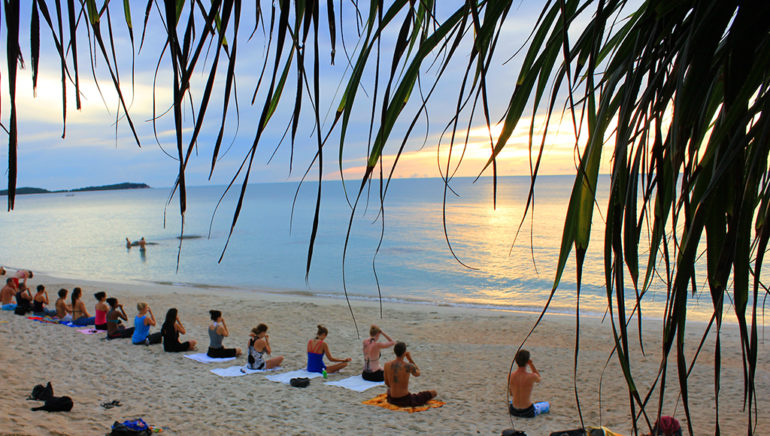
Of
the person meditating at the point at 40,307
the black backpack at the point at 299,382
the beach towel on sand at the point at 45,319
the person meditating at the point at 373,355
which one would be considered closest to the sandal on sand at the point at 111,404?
the black backpack at the point at 299,382

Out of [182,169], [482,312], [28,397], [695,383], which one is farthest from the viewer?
[482,312]

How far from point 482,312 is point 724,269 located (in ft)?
56.0

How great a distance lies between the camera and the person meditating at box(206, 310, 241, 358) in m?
9.38

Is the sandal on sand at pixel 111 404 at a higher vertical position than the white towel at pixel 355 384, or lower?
higher

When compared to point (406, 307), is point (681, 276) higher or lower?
higher

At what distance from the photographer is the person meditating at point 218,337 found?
938 centimetres

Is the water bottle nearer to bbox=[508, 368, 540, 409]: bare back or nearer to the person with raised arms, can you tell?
bbox=[508, 368, 540, 409]: bare back

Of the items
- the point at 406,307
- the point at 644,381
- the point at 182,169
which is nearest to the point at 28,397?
the point at 182,169

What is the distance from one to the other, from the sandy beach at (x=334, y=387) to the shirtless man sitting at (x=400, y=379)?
0.22m

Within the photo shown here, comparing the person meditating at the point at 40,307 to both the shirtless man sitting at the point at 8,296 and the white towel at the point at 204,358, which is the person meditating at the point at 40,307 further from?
the white towel at the point at 204,358

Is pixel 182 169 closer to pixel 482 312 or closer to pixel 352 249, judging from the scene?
pixel 482 312

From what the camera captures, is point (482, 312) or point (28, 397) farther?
point (482, 312)

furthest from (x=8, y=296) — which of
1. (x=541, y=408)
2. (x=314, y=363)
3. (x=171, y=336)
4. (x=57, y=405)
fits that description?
(x=541, y=408)

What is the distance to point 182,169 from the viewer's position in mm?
600
